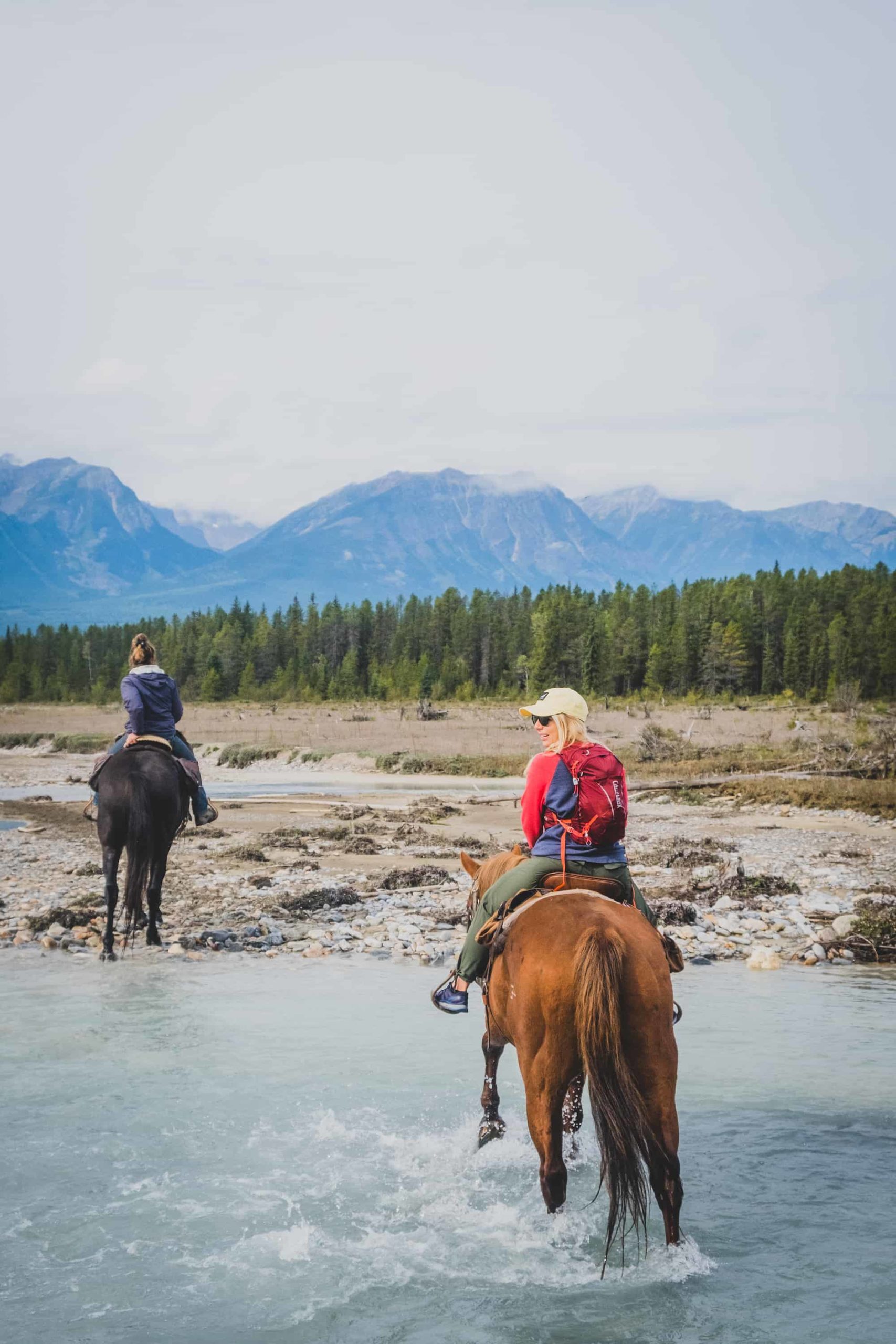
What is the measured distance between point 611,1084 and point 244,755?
47791mm

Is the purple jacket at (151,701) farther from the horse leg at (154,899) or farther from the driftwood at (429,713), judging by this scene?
the driftwood at (429,713)

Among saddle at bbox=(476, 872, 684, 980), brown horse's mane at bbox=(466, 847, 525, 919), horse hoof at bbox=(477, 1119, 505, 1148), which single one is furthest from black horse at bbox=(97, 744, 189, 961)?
saddle at bbox=(476, 872, 684, 980)

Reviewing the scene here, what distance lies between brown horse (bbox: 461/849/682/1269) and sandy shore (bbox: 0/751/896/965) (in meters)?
8.05

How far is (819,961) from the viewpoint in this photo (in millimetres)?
13344

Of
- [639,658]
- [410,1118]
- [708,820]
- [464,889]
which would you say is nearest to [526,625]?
[639,658]

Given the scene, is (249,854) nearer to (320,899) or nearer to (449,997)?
(320,899)

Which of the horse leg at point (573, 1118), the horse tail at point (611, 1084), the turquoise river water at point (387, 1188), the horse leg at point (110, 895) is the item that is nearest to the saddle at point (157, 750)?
the horse leg at point (110, 895)

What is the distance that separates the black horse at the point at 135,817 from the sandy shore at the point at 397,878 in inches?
39.0

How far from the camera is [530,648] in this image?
129 metres

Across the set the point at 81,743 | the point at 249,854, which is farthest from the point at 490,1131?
the point at 81,743

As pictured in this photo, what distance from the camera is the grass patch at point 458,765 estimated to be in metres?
43.1

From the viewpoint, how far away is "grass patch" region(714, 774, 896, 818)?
91.0 ft

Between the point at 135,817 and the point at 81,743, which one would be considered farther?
the point at 81,743

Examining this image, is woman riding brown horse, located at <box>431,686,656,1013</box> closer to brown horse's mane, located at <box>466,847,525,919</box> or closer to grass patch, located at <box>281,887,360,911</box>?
brown horse's mane, located at <box>466,847,525,919</box>
